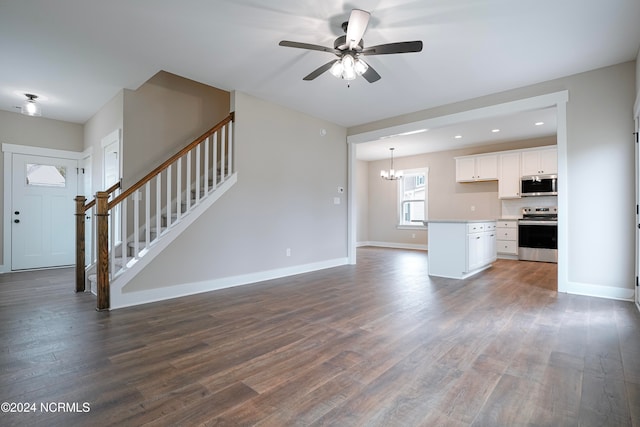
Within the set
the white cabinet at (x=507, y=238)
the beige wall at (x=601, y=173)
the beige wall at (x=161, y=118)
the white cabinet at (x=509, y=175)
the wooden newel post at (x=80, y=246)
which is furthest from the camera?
the white cabinet at (x=509, y=175)

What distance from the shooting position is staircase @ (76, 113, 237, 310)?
3.31 metres

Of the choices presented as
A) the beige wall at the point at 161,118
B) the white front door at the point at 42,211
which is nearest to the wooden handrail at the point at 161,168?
the beige wall at the point at 161,118

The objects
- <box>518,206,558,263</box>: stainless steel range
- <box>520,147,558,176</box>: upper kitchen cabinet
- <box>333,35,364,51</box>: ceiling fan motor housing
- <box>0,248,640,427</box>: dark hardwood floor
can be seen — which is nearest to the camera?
<box>0,248,640,427</box>: dark hardwood floor

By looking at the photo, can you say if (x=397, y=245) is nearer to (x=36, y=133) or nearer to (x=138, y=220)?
(x=138, y=220)

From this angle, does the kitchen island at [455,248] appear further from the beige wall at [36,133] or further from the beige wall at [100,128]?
the beige wall at [36,133]

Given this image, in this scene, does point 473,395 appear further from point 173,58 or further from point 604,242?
point 173,58

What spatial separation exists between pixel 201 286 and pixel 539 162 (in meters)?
7.15

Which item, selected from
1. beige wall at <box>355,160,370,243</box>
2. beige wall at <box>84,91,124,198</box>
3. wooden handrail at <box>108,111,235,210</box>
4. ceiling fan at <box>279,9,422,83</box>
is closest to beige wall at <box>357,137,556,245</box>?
beige wall at <box>355,160,370,243</box>

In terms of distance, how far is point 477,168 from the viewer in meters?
7.85

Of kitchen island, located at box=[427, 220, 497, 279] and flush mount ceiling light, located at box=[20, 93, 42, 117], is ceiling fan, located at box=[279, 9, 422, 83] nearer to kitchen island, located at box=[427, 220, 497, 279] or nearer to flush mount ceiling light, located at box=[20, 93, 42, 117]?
kitchen island, located at box=[427, 220, 497, 279]

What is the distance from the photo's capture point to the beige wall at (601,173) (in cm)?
368

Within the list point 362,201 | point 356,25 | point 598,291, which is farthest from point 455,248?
point 362,201

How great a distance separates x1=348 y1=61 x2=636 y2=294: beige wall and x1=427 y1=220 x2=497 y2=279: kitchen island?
1.25 metres

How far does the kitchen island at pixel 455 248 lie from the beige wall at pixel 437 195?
3.03m
